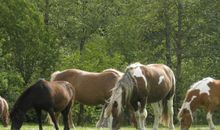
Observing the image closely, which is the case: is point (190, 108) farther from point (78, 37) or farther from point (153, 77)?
point (78, 37)

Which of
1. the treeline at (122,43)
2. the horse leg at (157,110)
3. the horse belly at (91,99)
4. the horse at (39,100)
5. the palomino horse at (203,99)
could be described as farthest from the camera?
the treeline at (122,43)

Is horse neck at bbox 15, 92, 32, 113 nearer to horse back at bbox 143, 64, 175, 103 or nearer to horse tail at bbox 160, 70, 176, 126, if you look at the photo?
horse back at bbox 143, 64, 175, 103

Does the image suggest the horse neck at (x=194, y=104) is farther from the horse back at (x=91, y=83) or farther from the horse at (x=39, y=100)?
the horse back at (x=91, y=83)

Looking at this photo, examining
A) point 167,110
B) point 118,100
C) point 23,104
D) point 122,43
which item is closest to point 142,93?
point 118,100

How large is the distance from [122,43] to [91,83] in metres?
27.1

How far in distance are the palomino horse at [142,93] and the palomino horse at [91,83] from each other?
335 centimetres

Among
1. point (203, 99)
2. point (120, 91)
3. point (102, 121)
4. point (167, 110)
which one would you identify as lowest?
point (102, 121)

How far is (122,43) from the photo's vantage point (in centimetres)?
4975

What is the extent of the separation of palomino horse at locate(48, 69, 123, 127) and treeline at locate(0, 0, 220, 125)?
65.0 feet

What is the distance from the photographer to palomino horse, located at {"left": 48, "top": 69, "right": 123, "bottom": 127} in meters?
22.4

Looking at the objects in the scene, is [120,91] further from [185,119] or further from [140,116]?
[185,119]

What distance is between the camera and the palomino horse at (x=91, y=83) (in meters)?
22.4

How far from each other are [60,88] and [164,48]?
33524 mm

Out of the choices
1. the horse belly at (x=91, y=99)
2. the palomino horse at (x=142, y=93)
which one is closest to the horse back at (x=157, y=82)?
the palomino horse at (x=142, y=93)
